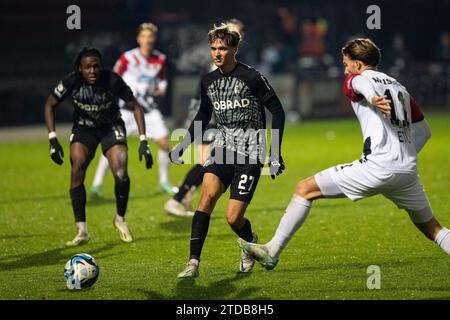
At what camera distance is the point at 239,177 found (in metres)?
8.90

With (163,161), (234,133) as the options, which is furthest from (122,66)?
(234,133)

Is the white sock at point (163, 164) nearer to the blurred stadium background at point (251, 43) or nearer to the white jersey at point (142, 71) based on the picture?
the white jersey at point (142, 71)

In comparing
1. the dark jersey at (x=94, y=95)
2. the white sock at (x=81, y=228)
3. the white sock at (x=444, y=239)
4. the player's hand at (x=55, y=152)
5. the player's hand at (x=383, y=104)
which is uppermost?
the player's hand at (x=383, y=104)

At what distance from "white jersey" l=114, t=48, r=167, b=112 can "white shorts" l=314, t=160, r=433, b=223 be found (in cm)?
756

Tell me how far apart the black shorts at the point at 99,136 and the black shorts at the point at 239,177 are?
2433mm

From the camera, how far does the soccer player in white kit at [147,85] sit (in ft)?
49.3

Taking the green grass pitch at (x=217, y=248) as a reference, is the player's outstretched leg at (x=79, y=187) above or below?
above

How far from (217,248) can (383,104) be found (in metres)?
3.46

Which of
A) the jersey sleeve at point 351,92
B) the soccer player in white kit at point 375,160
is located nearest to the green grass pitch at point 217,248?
the soccer player in white kit at point 375,160

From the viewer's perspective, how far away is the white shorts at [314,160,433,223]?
791 centimetres

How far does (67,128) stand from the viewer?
25.7m

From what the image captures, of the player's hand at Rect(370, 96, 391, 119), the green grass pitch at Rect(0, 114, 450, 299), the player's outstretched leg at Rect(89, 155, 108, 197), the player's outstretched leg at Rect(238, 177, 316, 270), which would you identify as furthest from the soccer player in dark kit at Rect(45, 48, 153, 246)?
the player's outstretched leg at Rect(89, 155, 108, 197)

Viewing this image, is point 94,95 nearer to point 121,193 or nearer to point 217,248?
point 121,193
